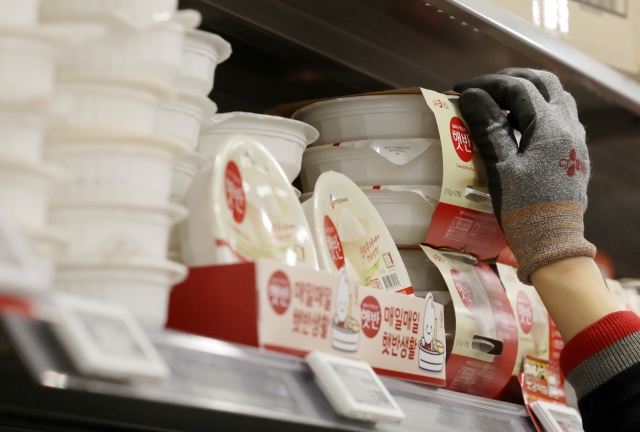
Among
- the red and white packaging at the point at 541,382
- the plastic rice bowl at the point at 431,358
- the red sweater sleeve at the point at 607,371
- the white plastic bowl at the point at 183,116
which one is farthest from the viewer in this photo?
the red and white packaging at the point at 541,382

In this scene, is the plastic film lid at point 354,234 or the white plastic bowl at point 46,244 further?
the plastic film lid at point 354,234

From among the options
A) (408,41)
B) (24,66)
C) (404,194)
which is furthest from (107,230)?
(408,41)

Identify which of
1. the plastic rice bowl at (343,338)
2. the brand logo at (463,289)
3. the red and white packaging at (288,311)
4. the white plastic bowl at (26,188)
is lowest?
the brand logo at (463,289)

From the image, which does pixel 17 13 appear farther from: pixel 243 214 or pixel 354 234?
pixel 354 234

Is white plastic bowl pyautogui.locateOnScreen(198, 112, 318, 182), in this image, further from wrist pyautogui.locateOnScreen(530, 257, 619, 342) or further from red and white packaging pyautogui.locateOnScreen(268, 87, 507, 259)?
wrist pyautogui.locateOnScreen(530, 257, 619, 342)

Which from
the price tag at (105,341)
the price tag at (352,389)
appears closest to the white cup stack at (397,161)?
the price tag at (352,389)

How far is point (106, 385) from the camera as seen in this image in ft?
1.81

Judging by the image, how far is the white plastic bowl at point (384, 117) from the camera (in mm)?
1299

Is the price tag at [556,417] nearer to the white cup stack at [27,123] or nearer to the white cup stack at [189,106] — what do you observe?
the white cup stack at [189,106]

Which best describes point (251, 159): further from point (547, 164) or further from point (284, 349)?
point (547, 164)

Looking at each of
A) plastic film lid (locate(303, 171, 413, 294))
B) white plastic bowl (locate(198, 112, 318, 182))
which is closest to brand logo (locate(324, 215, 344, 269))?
plastic film lid (locate(303, 171, 413, 294))

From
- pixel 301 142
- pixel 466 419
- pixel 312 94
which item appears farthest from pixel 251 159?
pixel 312 94

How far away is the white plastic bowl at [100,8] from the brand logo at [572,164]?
0.77m

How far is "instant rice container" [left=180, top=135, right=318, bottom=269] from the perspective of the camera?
809 mm
